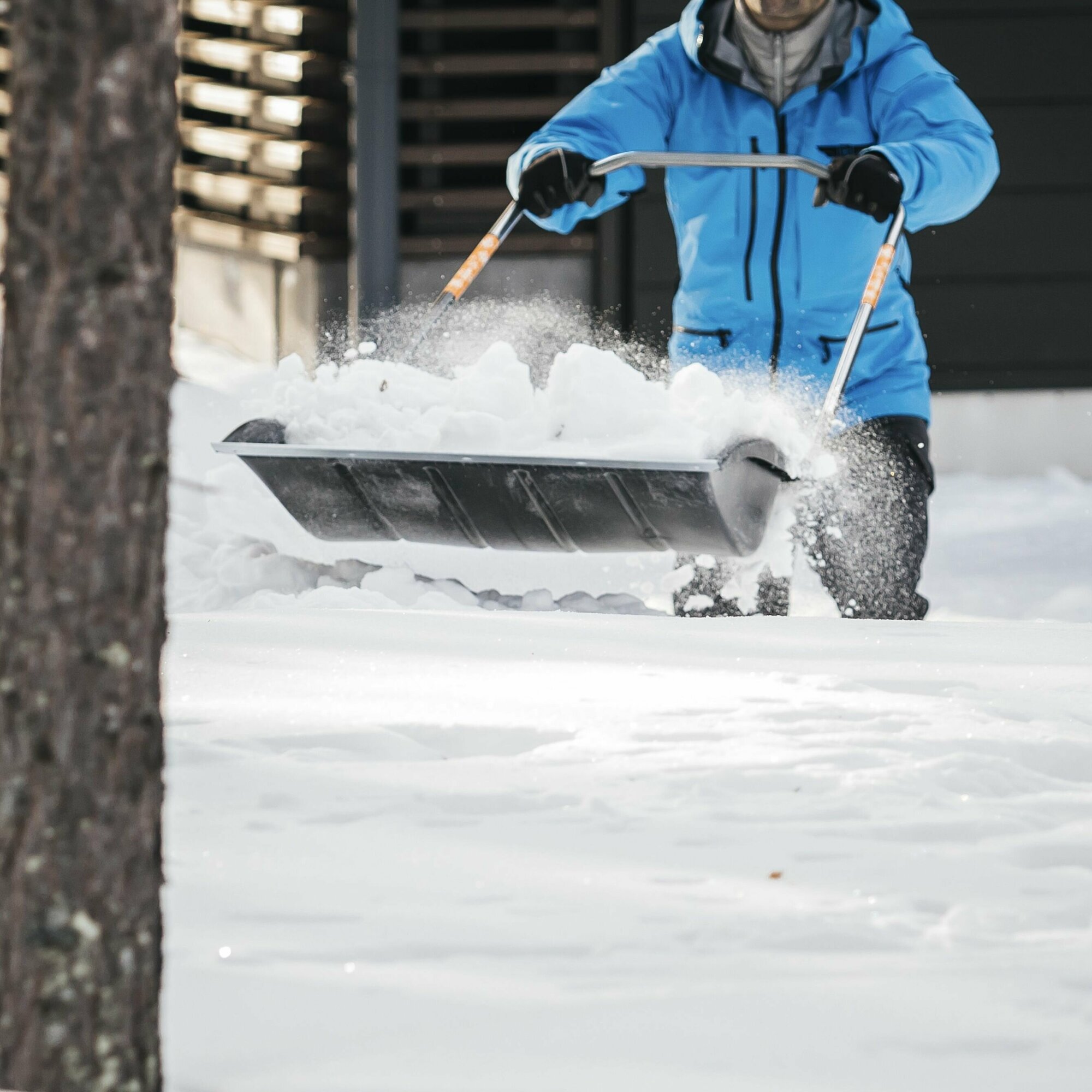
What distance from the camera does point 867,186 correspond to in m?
3.87

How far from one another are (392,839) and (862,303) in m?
2.26

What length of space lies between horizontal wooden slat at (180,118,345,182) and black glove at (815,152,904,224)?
4761mm

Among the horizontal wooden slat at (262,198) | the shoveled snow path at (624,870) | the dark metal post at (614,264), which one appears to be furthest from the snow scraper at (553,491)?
the horizontal wooden slat at (262,198)

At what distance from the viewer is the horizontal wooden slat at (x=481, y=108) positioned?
26.6 ft

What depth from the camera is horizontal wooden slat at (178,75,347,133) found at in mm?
8195

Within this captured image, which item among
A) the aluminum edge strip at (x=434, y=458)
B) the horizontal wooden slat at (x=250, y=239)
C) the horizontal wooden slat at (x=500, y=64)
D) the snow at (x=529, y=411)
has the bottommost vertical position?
the aluminum edge strip at (x=434, y=458)

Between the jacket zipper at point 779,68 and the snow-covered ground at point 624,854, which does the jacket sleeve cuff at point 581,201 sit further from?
the snow-covered ground at point 624,854

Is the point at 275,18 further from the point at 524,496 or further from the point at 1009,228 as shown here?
the point at 524,496

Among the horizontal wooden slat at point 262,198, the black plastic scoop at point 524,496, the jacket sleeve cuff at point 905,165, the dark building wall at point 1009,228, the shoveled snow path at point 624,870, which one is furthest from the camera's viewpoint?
the horizontal wooden slat at point 262,198

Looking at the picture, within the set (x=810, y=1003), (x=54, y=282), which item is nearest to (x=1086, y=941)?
(x=810, y=1003)

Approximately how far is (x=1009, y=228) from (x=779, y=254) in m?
4.12

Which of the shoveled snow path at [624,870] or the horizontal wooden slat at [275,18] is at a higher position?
the horizontal wooden slat at [275,18]

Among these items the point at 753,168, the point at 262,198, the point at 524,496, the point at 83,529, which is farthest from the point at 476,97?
the point at 83,529

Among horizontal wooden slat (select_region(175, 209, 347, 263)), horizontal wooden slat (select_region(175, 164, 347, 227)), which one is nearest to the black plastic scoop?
horizontal wooden slat (select_region(175, 209, 347, 263))
